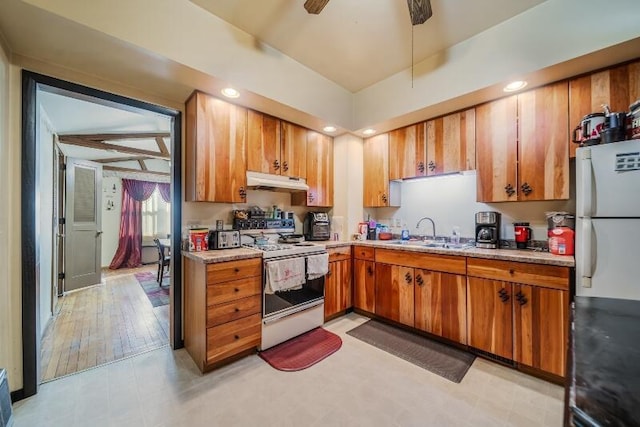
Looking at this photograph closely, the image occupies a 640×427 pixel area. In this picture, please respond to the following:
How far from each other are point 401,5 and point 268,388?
3091 mm

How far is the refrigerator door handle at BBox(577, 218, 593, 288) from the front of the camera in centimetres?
166

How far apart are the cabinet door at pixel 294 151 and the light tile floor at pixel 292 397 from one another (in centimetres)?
202

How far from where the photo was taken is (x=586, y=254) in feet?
5.49

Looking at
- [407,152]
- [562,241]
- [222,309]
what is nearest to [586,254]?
[562,241]

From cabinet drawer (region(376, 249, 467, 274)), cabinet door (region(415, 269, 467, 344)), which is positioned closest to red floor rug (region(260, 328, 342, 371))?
cabinet door (region(415, 269, 467, 344))

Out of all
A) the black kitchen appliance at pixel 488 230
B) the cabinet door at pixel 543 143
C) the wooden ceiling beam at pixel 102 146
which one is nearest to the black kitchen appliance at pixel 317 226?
the black kitchen appliance at pixel 488 230

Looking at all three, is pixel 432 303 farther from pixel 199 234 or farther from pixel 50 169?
pixel 50 169

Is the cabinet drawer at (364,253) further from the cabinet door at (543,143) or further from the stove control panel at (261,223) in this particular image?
the cabinet door at (543,143)

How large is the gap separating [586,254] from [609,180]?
50 centimetres

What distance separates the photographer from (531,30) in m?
1.94

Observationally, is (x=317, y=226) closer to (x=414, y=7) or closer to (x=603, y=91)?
(x=414, y=7)

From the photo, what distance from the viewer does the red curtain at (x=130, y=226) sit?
19.6 feet

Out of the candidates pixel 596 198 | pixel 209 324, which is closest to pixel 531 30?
pixel 596 198

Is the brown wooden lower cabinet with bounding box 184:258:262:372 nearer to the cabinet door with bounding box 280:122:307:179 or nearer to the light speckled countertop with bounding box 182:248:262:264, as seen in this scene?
the light speckled countertop with bounding box 182:248:262:264
